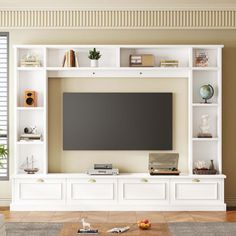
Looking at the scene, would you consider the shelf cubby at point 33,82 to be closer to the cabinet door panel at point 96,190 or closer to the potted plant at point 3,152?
the potted plant at point 3,152

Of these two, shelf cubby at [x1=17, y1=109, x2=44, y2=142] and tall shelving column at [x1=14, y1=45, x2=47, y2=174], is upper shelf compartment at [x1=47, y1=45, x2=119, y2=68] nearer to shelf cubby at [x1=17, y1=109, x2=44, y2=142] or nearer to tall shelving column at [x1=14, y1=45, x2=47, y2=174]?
tall shelving column at [x1=14, y1=45, x2=47, y2=174]

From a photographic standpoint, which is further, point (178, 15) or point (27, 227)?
point (178, 15)

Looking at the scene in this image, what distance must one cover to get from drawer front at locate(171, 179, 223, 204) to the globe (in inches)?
44.6

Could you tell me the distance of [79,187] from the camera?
6.72 meters

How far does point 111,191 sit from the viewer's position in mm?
6723

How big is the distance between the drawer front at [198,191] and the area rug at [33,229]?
171cm

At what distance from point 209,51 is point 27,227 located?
11.2ft

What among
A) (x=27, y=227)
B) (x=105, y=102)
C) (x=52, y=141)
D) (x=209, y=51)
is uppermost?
(x=209, y=51)

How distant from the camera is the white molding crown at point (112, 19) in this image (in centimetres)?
699

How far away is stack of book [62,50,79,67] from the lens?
680 centimetres

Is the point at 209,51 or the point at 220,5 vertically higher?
the point at 220,5

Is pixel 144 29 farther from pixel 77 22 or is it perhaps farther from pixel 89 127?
pixel 89 127

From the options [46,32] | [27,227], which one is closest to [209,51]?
[46,32]

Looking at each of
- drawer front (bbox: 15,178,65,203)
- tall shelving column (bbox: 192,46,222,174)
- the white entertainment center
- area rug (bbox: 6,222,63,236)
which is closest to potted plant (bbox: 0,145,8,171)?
the white entertainment center
